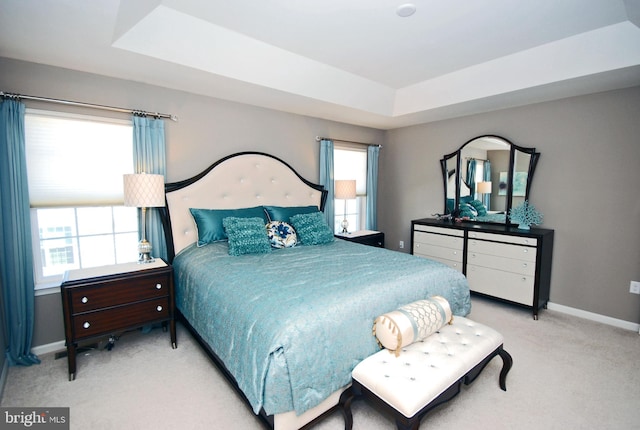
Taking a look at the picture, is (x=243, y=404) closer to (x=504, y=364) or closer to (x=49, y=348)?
(x=504, y=364)

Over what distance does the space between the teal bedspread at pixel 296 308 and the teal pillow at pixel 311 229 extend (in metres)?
0.55

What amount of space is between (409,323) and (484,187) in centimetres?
299

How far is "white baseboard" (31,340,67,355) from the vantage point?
257cm

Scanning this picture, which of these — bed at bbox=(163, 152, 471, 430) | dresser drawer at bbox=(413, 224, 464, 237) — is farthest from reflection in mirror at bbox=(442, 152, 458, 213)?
bed at bbox=(163, 152, 471, 430)

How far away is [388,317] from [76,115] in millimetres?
2984

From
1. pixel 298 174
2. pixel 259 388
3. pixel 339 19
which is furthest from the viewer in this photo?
pixel 298 174

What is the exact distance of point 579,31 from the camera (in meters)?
2.59

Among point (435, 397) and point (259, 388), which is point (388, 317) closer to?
point (435, 397)

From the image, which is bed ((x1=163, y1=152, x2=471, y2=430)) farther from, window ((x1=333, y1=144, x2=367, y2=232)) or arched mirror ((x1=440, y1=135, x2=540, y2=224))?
arched mirror ((x1=440, y1=135, x2=540, y2=224))

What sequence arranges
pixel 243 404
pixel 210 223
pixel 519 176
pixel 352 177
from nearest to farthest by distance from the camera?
pixel 243 404 → pixel 210 223 → pixel 519 176 → pixel 352 177

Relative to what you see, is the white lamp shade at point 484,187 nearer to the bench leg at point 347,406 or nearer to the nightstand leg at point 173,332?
the bench leg at point 347,406

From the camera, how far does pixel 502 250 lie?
3.53m

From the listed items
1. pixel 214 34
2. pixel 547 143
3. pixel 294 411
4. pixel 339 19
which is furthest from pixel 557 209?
pixel 214 34

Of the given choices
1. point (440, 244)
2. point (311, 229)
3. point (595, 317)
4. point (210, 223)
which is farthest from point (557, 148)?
point (210, 223)
